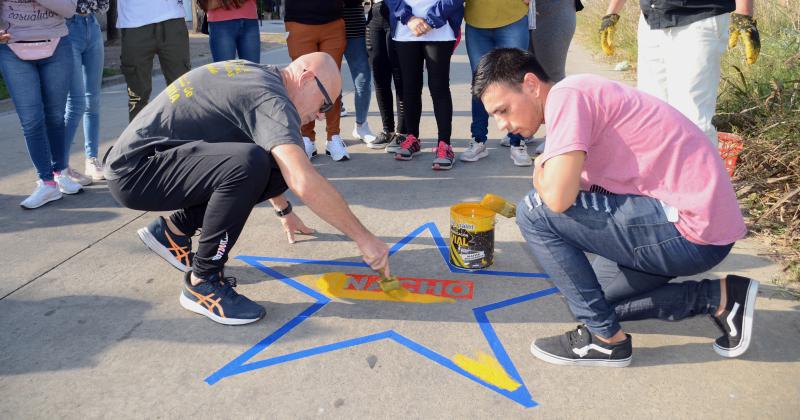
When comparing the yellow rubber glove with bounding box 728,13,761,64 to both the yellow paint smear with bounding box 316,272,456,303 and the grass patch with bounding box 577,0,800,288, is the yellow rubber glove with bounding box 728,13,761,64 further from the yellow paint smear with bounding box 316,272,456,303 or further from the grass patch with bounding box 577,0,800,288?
the yellow paint smear with bounding box 316,272,456,303

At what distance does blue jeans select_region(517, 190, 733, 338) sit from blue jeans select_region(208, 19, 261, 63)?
356 centimetres

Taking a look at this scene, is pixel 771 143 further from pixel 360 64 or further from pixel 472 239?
pixel 360 64

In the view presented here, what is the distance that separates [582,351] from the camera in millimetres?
2725

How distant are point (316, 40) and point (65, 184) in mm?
2261

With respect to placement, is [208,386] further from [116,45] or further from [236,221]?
[116,45]

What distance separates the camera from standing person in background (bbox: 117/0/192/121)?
504cm

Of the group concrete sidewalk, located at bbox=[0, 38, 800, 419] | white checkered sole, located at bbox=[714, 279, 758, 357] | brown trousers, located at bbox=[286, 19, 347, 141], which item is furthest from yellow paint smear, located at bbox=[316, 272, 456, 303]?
brown trousers, located at bbox=[286, 19, 347, 141]

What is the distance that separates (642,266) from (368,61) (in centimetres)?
395

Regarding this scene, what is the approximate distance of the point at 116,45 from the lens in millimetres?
18047

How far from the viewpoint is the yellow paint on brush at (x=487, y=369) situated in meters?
2.61

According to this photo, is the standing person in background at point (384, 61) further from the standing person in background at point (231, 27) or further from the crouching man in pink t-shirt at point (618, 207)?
the crouching man in pink t-shirt at point (618, 207)

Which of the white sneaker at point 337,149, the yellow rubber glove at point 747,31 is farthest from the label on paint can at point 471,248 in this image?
the white sneaker at point 337,149

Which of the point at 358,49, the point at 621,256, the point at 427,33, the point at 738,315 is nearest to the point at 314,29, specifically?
the point at 358,49

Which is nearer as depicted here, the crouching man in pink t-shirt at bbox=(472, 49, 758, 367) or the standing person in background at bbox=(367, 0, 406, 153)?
the crouching man in pink t-shirt at bbox=(472, 49, 758, 367)
